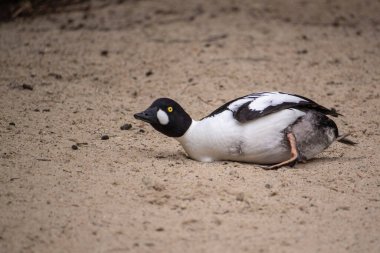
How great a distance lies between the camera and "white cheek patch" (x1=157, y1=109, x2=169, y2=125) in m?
5.08

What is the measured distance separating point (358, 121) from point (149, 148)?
2.22m

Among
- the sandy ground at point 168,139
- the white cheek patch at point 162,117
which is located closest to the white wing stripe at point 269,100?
the sandy ground at point 168,139

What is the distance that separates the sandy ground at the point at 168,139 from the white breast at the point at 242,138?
5.4 inches

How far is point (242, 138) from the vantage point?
4.92 m

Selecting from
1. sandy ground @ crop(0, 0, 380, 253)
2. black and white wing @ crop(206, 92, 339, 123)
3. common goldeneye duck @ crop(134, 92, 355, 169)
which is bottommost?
sandy ground @ crop(0, 0, 380, 253)

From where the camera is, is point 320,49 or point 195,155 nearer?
point 195,155

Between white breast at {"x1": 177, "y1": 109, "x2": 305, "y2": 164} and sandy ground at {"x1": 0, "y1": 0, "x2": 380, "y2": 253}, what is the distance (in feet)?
0.45

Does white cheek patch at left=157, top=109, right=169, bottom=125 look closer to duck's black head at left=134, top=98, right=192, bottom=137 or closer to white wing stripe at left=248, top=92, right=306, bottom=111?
duck's black head at left=134, top=98, right=192, bottom=137

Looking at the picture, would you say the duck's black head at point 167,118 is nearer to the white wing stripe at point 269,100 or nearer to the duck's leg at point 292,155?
the white wing stripe at point 269,100

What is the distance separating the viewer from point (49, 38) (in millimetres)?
9016

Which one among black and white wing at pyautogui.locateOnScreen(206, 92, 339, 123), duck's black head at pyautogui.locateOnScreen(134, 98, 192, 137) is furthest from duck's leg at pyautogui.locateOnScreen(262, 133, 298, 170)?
duck's black head at pyautogui.locateOnScreen(134, 98, 192, 137)

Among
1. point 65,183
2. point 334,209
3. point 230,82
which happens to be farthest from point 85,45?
point 334,209

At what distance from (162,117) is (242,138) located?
2.20 ft

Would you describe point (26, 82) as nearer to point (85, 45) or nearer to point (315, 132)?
point (85, 45)
